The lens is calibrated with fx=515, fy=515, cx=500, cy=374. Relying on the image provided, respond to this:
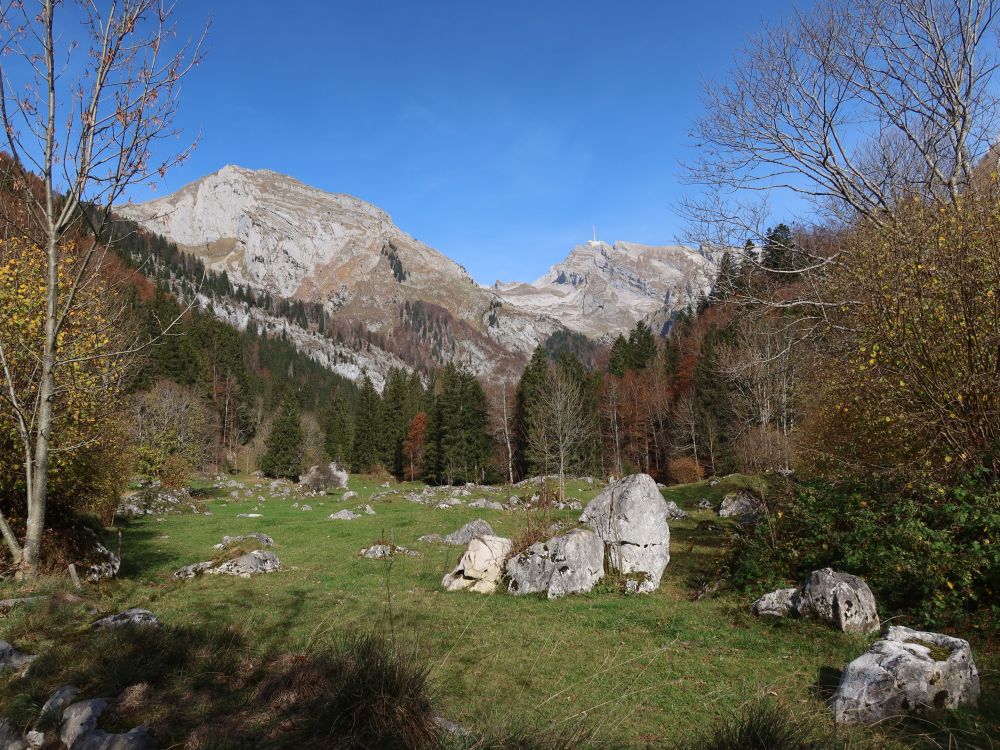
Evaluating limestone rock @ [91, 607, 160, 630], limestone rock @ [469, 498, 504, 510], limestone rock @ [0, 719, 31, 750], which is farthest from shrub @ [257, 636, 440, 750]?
limestone rock @ [469, 498, 504, 510]

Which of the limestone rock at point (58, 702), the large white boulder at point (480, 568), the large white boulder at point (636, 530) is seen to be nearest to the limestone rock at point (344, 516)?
the large white boulder at point (480, 568)

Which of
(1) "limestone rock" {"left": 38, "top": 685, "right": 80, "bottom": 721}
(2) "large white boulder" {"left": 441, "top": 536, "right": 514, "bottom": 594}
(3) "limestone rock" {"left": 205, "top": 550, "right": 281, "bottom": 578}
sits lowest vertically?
(3) "limestone rock" {"left": 205, "top": 550, "right": 281, "bottom": 578}

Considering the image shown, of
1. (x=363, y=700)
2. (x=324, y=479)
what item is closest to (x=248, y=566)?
(x=363, y=700)

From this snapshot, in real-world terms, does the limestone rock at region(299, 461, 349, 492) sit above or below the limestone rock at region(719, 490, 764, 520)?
below

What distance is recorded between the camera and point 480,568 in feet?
43.4

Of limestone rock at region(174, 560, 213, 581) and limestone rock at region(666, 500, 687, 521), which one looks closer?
limestone rock at region(174, 560, 213, 581)

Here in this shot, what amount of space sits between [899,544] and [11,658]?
13.3 metres

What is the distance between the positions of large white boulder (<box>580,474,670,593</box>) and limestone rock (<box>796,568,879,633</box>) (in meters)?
3.90

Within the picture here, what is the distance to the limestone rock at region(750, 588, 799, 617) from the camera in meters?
9.61

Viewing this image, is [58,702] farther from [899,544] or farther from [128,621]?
[899,544]

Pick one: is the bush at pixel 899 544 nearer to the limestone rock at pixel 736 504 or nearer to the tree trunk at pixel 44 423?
the limestone rock at pixel 736 504

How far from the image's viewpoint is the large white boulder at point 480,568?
42.5ft

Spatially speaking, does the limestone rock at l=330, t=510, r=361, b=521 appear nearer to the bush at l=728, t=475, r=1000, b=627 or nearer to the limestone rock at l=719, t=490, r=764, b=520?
the limestone rock at l=719, t=490, r=764, b=520

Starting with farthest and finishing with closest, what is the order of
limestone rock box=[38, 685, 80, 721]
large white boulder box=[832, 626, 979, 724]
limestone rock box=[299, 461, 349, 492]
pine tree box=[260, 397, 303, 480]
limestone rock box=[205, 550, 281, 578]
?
pine tree box=[260, 397, 303, 480] < limestone rock box=[299, 461, 349, 492] < limestone rock box=[205, 550, 281, 578] < large white boulder box=[832, 626, 979, 724] < limestone rock box=[38, 685, 80, 721]
